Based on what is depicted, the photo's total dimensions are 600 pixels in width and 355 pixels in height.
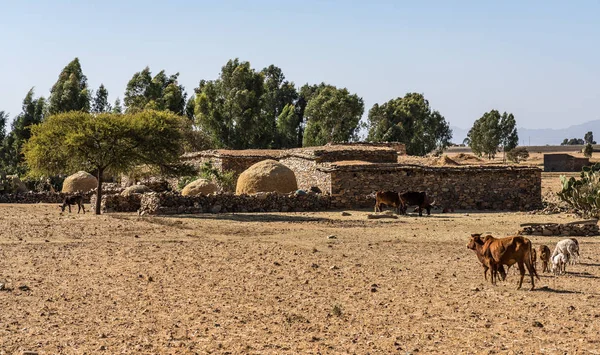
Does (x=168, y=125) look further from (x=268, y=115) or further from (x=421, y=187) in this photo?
(x=268, y=115)

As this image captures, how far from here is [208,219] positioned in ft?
95.2

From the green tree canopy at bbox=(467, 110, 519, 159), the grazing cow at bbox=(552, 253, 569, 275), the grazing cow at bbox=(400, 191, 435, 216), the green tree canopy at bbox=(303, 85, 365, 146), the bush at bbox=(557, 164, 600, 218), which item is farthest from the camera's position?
the green tree canopy at bbox=(467, 110, 519, 159)

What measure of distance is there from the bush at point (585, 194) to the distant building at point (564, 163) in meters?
40.8

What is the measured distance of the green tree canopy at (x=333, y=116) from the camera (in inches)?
3110

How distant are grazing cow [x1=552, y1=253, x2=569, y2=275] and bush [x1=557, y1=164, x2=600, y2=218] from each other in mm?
14022

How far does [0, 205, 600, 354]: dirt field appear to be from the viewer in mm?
10086

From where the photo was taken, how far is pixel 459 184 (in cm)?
3584

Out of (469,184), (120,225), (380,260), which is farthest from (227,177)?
(380,260)

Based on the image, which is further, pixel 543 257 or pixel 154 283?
pixel 543 257

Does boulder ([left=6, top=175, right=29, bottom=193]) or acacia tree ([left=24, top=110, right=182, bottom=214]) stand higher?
acacia tree ([left=24, top=110, right=182, bottom=214])

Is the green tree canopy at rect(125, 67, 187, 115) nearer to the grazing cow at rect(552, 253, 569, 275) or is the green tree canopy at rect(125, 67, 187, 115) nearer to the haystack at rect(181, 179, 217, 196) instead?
the haystack at rect(181, 179, 217, 196)

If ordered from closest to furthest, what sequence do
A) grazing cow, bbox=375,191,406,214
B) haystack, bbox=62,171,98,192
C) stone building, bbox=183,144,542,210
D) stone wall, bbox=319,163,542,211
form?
grazing cow, bbox=375,191,406,214
stone building, bbox=183,144,542,210
stone wall, bbox=319,163,542,211
haystack, bbox=62,171,98,192

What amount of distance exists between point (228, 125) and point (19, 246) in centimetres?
5540

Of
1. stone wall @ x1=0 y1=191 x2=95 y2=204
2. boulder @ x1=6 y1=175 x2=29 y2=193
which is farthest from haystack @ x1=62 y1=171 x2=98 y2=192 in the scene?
stone wall @ x1=0 y1=191 x2=95 y2=204
